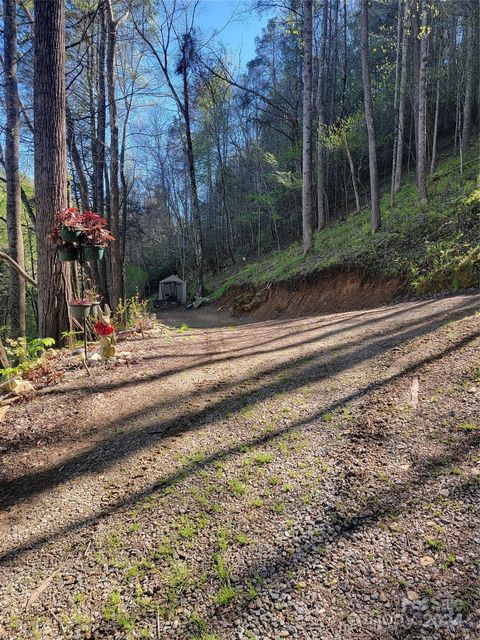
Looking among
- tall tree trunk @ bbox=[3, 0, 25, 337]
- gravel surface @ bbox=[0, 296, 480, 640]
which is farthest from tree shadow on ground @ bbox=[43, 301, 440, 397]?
tall tree trunk @ bbox=[3, 0, 25, 337]

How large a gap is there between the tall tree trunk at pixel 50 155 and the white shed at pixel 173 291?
15543 millimetres

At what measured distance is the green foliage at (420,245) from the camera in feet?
19.0

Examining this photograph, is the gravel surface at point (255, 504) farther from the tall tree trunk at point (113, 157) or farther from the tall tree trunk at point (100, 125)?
the tall tree trunk at point (100, 125)

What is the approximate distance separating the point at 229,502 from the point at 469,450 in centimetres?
126

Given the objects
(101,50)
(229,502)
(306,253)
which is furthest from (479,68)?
(229,502)

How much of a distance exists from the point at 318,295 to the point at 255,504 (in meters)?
7.40

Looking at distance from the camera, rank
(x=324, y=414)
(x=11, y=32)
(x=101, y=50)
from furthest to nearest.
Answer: (x=101, y=50) → (x=11, y=32) → (x=324, y=414)

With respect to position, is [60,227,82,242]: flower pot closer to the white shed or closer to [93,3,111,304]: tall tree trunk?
[93,3,111,304]: tall tree trunk

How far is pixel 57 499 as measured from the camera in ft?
6.38

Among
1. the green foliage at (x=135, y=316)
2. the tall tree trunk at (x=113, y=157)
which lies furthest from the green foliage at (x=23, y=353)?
the tall tree trunk at (x=113, y=157)

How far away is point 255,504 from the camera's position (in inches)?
68.6

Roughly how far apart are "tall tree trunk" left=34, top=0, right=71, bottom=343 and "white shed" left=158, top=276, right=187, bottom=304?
15.5 meters

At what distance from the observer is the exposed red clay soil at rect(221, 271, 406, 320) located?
6.95 m

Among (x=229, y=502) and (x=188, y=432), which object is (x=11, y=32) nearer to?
(x=188, y=432)
